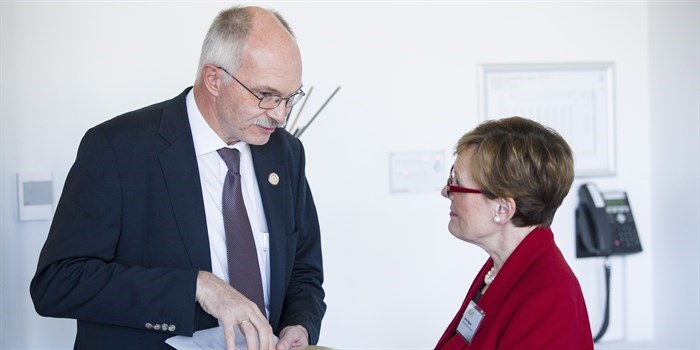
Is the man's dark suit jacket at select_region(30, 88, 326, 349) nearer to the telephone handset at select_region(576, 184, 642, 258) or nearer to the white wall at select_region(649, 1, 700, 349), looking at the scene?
the telephone handset at select_region(576, 184, 642, 258)

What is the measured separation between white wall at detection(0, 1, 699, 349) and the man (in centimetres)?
100

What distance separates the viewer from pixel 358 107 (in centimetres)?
312

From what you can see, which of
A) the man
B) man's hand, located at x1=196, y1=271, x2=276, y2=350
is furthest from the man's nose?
man's hand, located at x1=196, y1=271, x2=276, y2=350

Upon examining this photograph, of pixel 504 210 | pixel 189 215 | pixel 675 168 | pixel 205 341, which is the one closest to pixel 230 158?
pixel 189 215

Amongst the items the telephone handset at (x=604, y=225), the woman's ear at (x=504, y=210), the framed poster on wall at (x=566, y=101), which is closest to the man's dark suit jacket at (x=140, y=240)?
the woman's ear at (x=504, y=210)

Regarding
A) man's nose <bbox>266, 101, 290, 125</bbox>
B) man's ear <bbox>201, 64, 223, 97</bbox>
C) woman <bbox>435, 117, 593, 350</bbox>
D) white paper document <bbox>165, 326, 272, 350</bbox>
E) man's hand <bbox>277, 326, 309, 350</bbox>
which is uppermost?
A: man's ear <bbox>201, 64, 223, 97</bbox>

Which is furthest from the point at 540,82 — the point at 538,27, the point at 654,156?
the point at 654,156

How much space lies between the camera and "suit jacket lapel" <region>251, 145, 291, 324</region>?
6.26 ft

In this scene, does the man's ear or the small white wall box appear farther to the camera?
the small white wall box

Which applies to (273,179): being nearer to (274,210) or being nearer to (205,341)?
(274,210)

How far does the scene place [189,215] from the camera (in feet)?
5.80

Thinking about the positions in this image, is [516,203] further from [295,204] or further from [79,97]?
[79,97]

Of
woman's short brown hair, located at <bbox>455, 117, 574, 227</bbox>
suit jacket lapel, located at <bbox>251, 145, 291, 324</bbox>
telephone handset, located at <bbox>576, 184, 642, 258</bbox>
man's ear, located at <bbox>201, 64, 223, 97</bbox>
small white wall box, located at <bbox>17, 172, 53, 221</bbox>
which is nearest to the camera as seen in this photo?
woman's short brown hair, located at <bbox>455, 117, 574, 227</bbox>

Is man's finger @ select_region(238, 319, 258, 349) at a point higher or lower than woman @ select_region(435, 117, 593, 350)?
lower
